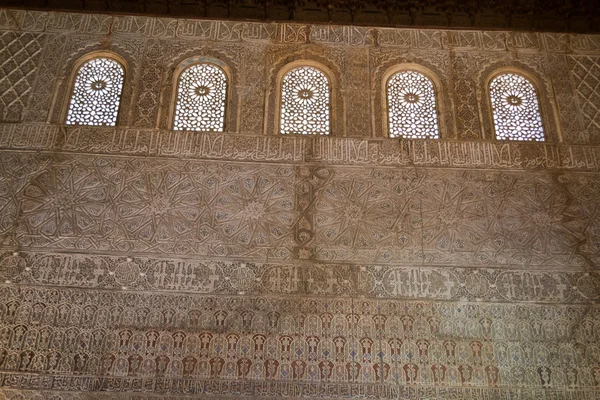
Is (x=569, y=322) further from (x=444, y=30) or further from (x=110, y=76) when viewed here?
(x=110, y=76)

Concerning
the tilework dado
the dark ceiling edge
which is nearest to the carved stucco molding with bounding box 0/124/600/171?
the tilework dado

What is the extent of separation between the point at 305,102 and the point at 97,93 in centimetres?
243

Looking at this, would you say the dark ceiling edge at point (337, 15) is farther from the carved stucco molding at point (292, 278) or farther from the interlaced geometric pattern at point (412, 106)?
the carved stucco molding at point (292, 278)

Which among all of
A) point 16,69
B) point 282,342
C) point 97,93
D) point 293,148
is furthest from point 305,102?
point 16,69

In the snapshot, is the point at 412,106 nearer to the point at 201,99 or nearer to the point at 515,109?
the point at 515,109

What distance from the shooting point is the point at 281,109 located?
26.4ft

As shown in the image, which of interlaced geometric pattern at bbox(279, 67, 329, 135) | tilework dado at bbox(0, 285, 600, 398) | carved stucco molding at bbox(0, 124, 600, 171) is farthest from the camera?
interlaced geometric pattern at bbox(279, 67, 329, 135)

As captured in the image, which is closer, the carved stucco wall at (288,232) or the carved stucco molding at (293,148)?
the carved stucco wall at (288,232)

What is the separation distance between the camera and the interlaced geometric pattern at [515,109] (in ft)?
26.3

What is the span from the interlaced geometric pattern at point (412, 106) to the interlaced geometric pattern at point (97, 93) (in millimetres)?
3201

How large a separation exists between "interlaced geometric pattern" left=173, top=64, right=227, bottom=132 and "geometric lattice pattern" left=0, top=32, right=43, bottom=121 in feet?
5.69

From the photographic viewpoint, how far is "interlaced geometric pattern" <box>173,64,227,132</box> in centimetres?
790

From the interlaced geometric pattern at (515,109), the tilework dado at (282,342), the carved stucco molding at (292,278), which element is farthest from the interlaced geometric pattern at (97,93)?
the interlaced geometric pattern at (515,109)

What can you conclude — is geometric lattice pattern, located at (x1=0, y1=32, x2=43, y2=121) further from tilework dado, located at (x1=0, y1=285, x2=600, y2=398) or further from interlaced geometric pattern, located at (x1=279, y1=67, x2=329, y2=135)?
interlaced geometric pattern, located at (x1=279, y1=67, x2=329, y2=135)
